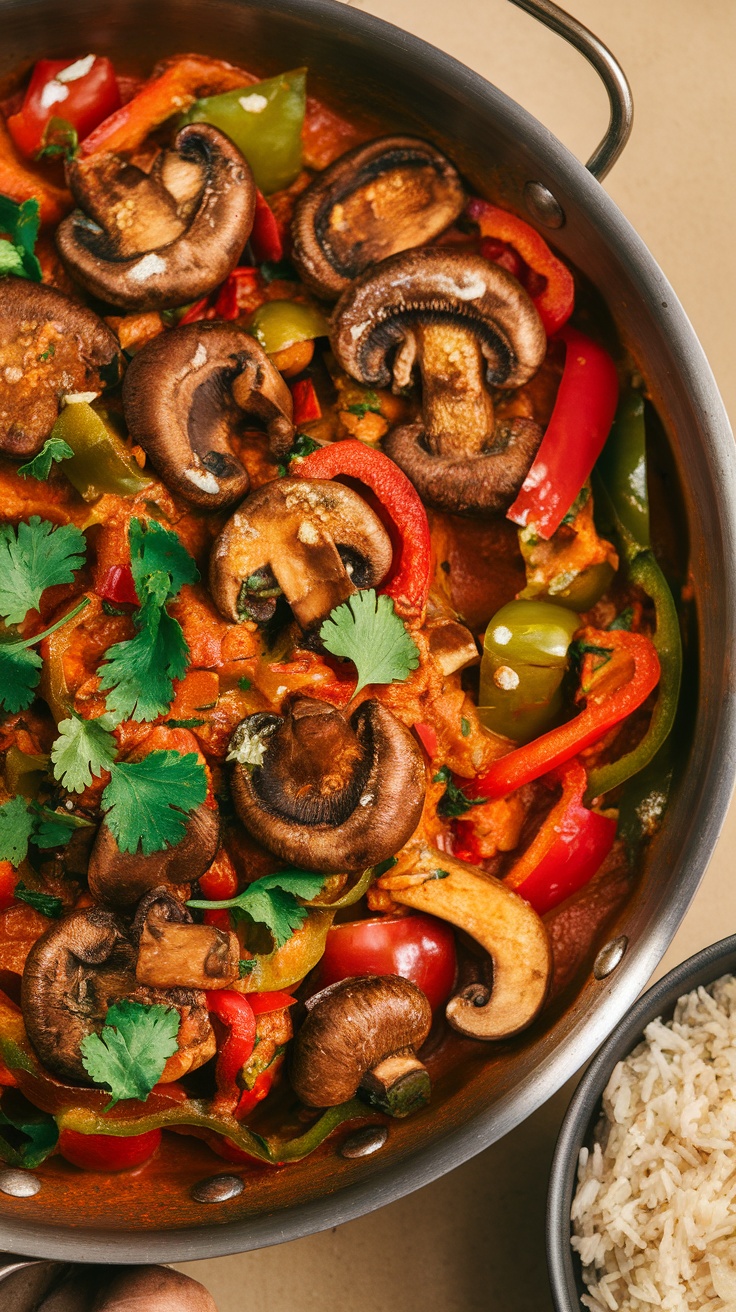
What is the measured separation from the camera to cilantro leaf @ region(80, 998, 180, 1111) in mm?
2336

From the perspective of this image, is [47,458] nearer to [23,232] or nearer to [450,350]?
[23,232]

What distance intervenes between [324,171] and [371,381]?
63 cm

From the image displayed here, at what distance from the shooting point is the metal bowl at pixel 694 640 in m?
2.60

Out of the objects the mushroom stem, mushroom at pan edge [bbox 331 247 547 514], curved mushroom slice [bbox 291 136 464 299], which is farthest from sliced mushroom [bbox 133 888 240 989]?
curved mushroom slice [bbox 291 136 464 299]

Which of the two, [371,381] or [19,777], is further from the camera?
[371,381]

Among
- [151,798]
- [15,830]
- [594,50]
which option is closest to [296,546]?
[151,798]

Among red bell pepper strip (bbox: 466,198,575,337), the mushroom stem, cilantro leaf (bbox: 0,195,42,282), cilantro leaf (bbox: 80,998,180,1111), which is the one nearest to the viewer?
cilantro leaf (bbox: 80,998,180,1111)

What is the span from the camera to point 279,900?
8.28ft

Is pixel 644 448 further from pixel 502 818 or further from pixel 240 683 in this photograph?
pixel 240 683

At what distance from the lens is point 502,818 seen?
2.88 metres

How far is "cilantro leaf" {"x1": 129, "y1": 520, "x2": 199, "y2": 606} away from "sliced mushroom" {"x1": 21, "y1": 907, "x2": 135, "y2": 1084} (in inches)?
30.4

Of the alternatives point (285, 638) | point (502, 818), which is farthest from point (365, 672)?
point (502, 818)

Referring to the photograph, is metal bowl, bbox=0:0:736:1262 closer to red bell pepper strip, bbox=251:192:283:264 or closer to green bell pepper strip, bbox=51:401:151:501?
red bell pepper strip, bbox=251:192:283:264

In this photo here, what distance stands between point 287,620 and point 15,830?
2.78 feet
